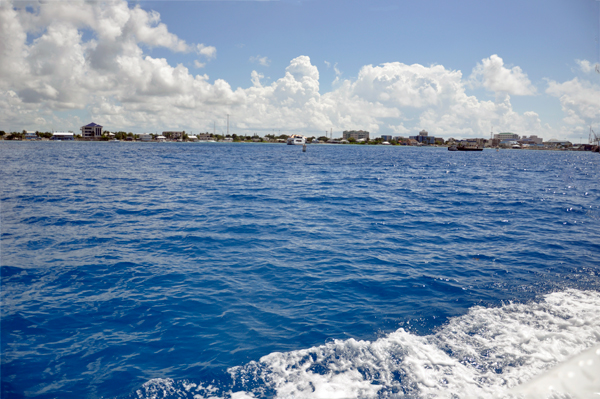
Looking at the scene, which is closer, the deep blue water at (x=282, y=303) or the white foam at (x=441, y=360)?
the white foam at (x=441, y=360)

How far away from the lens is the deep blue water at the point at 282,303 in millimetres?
6688

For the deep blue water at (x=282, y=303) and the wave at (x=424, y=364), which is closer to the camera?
the wave at (x=424, y=364)

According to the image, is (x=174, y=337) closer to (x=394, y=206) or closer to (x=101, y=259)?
(x=101, y=259)

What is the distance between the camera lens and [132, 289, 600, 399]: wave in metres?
6.24

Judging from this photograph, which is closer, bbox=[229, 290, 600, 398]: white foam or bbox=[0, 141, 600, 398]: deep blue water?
bbox=[229, 290, 600, 398]: white foam

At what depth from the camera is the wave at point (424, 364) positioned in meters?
6.24

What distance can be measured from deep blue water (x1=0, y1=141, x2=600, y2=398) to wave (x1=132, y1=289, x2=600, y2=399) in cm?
4

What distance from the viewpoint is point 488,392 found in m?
6.14

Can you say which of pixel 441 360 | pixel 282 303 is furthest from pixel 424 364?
pixel 282 303

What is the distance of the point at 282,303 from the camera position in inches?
384

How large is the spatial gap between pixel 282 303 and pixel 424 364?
14.1ft

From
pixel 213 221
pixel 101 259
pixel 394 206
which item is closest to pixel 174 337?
pixel 101 259

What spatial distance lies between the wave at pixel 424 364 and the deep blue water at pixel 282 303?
4 centimetres

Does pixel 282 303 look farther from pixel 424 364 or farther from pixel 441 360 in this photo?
pixel 441 360
